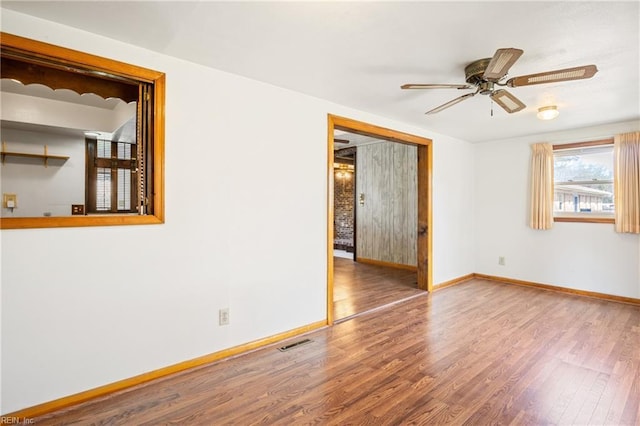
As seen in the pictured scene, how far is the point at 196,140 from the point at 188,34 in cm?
74

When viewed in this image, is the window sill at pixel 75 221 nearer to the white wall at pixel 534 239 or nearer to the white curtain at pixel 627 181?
the white wall at pixel 534 239

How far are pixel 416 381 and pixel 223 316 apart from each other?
61.8 inches

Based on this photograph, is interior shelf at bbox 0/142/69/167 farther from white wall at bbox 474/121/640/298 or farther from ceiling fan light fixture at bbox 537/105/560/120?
white wall at bbox 474/121/640/298

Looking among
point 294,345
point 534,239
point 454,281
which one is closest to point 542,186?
point 534,239

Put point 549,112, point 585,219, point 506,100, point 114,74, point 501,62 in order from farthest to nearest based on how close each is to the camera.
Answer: point 585,219, point 549,112, point 506,100, point 114,74, point 501,62

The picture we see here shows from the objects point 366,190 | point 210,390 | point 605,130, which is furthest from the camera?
point 366,190

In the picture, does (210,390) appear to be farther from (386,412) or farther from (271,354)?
(386,412)

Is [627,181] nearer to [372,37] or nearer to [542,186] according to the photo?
[542,186]

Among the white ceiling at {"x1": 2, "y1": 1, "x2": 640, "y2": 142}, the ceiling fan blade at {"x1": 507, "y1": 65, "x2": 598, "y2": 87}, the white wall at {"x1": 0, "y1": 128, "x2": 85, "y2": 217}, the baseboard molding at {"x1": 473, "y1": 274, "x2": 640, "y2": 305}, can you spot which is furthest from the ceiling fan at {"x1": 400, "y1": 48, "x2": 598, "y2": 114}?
the baseboard molding at {"x1": 473, "y1": 274, "x2": 640, "y2": 305}

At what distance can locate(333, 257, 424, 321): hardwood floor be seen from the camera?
409 cm

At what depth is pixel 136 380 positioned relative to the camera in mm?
2283

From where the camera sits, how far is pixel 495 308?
4043 millimetres

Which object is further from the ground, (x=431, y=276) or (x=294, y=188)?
(x=294, y=188)

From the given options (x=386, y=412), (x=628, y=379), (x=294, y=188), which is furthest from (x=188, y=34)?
(x=628, y=379)
